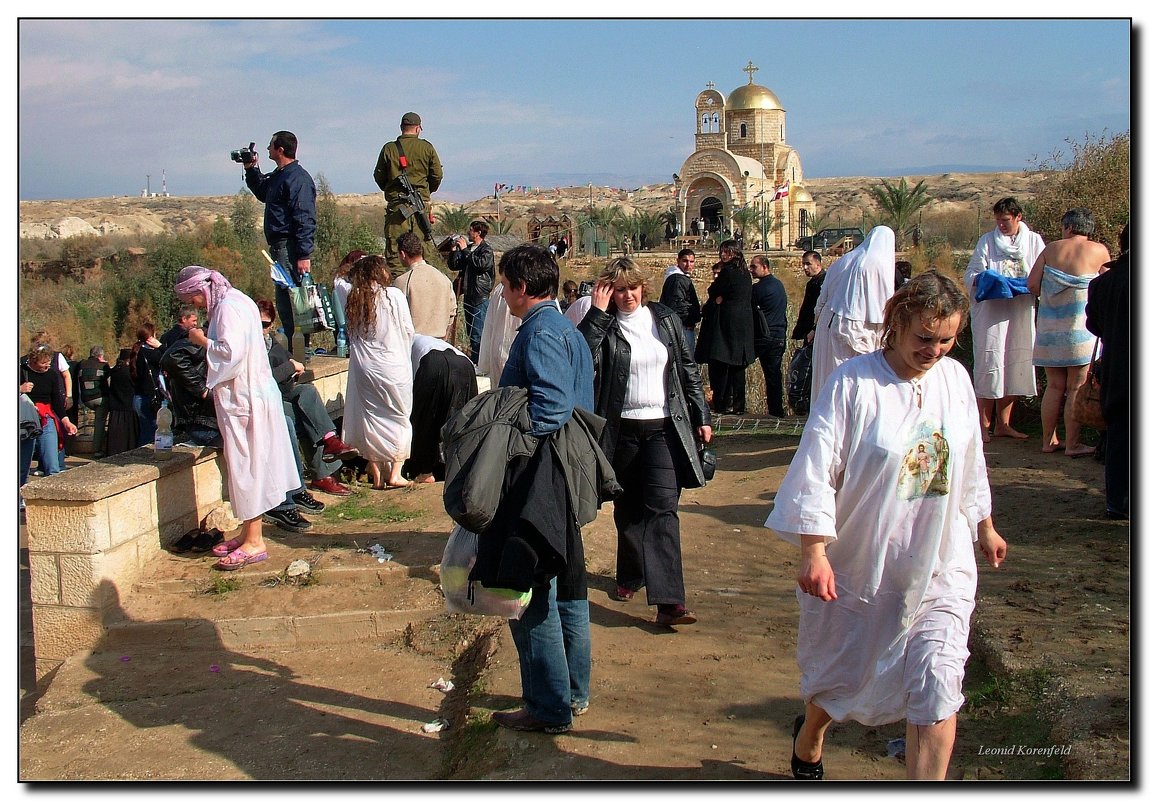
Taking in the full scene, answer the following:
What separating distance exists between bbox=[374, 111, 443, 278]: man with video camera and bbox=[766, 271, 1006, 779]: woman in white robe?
280 inches

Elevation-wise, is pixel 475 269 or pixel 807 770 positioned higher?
pixel 475 269

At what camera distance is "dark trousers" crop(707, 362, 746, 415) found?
39.3 ft

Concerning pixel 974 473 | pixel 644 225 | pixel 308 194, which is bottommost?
pixel 974 473

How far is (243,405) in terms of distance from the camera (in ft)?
20.2

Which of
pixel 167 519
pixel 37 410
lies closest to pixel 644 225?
pixel 37 410

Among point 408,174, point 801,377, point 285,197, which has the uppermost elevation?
point 408,174

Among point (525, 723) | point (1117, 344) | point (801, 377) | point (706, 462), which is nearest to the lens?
point (525, 723)

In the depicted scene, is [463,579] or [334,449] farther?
[334,449]

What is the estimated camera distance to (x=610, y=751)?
4066mm

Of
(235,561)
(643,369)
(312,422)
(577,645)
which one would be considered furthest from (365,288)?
(577,645)

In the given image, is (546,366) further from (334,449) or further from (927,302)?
(334,449)

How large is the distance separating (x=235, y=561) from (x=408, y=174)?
480 cm

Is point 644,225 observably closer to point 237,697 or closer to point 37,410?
point 37,410

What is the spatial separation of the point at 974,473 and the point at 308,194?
6.75 m
